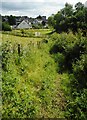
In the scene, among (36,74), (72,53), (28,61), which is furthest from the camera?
(72,53)

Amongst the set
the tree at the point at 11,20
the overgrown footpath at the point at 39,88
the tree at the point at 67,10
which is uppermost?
the tree at the point at 67,10

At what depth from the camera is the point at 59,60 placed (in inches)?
778

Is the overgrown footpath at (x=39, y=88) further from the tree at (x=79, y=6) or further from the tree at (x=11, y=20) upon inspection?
the tree at (x=11, y=20)

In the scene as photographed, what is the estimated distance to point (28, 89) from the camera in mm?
11883

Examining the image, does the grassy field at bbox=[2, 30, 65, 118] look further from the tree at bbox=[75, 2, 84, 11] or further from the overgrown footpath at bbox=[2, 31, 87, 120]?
the tree at bbox=[75, 2, 84, 11]

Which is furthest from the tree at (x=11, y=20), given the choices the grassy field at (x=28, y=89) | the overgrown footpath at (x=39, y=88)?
the grassy field at (x=28, y=89)

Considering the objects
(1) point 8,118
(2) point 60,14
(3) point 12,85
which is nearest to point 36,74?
(3) point 12,85

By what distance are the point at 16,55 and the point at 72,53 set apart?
559 cm

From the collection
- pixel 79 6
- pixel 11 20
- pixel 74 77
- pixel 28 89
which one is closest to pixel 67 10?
pixel 79 6

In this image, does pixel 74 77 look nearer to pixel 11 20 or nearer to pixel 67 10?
pixel 67 10

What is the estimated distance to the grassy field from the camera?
1007 centimetres

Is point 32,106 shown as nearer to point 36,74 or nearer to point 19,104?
point 19,104

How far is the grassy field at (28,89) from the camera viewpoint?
1007 centimetres

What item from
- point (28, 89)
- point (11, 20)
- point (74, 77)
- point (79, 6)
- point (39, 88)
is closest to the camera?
point (28, 89)
